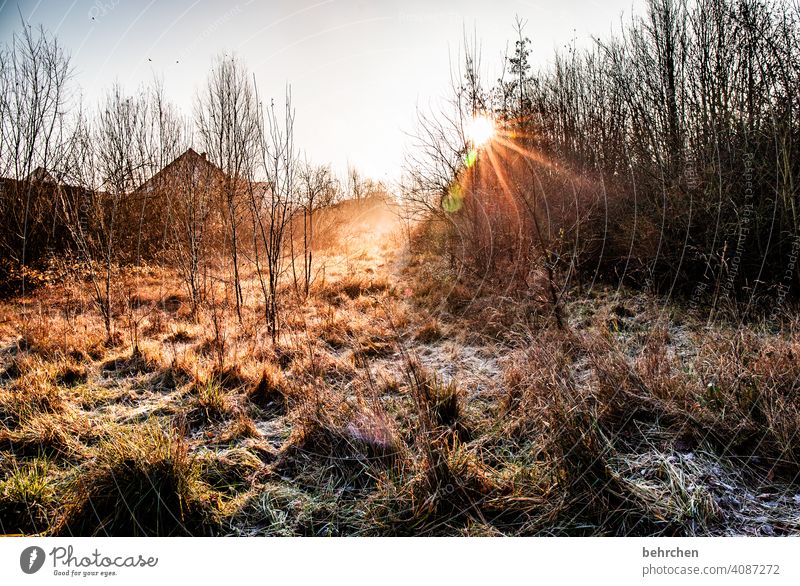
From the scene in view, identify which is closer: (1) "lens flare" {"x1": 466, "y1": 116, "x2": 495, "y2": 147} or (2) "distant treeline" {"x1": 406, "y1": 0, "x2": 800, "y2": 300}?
(2) "distant treeline" {"x1": 406, "y1": 0, "x2": 800, "y2": 300}

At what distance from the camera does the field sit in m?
2.01

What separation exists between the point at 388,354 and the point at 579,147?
7.35 metres

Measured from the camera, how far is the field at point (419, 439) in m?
2.01

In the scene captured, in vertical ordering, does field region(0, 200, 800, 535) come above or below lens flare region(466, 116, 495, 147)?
below

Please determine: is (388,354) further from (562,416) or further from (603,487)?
(603,487)

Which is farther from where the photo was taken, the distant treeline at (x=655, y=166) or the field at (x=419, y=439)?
the distant treeline at (x=655, y=166)

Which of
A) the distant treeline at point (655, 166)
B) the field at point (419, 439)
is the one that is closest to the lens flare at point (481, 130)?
the distant treeline at point (655, 166)

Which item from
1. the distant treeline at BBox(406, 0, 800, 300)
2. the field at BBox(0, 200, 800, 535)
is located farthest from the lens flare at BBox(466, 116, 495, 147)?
the field at BBox(0, 200, 800, 535)

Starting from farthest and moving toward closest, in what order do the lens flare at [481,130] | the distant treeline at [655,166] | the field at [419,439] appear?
1. the lens flare at [481,130]
2. the distant treeline at [655,166]
3. the field at [419,439]

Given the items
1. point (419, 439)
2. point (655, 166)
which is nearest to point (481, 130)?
point (655, 166)

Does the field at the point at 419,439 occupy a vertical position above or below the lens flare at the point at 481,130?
below

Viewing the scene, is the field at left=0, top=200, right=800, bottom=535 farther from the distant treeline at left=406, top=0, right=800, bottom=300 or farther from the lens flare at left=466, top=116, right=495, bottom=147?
the lens flare at left=466, top=116, right=495, bottom=147

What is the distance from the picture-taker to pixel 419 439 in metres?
2.38

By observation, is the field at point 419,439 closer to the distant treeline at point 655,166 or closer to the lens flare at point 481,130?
the distant treeline at point 655,166
